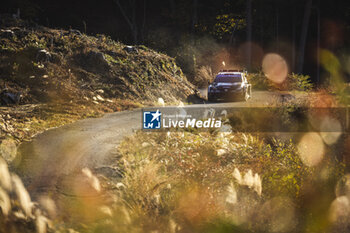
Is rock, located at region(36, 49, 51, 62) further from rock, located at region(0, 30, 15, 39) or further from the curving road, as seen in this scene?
the curving road

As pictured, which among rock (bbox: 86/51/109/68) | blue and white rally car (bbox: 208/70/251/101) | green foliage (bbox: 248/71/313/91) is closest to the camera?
rock (bbox: 86/51/109/68)

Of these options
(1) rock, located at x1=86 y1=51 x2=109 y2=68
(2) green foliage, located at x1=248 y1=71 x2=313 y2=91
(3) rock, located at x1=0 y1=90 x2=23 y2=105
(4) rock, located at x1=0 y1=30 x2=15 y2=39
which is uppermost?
(4) rock, located at x1=0 y1=30 x2=15 y2=39

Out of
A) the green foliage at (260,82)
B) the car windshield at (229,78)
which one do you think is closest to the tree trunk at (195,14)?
the green foliage at (260,82)

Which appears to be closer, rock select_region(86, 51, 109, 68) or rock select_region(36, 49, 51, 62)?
rock select_region(36, 49, 51, 62)

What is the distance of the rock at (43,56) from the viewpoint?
1498cm

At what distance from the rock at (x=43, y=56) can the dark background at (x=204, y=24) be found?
37.2ft

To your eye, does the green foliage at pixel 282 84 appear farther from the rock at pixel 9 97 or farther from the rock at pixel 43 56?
Result: the rock at pixel 9 97

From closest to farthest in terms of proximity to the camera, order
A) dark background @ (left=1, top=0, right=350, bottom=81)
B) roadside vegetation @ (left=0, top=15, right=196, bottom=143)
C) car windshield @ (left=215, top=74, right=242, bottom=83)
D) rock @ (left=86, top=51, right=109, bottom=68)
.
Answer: roadside vegetation @ (left=0, top=15, right=196, bottom=143) → rock @ (left=86, top=51, right=109, bottom=68) → car windshield @ (left=215, top=74, right=242, bottom=83) → dark background @ (left=1, top=0, right=350, bottom=81)

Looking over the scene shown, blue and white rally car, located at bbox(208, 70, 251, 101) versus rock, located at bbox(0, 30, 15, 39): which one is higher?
rock, located at bbox(0, 30, 15, 39)

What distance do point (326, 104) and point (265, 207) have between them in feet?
31.8

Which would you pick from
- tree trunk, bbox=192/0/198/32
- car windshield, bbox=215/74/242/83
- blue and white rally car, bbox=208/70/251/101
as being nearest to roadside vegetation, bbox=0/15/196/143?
blue and white rally car, bbox=208/70/251/101

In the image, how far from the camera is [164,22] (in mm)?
39219

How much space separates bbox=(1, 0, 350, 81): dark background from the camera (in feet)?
102

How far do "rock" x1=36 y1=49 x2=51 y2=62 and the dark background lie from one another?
1135 centimetres
